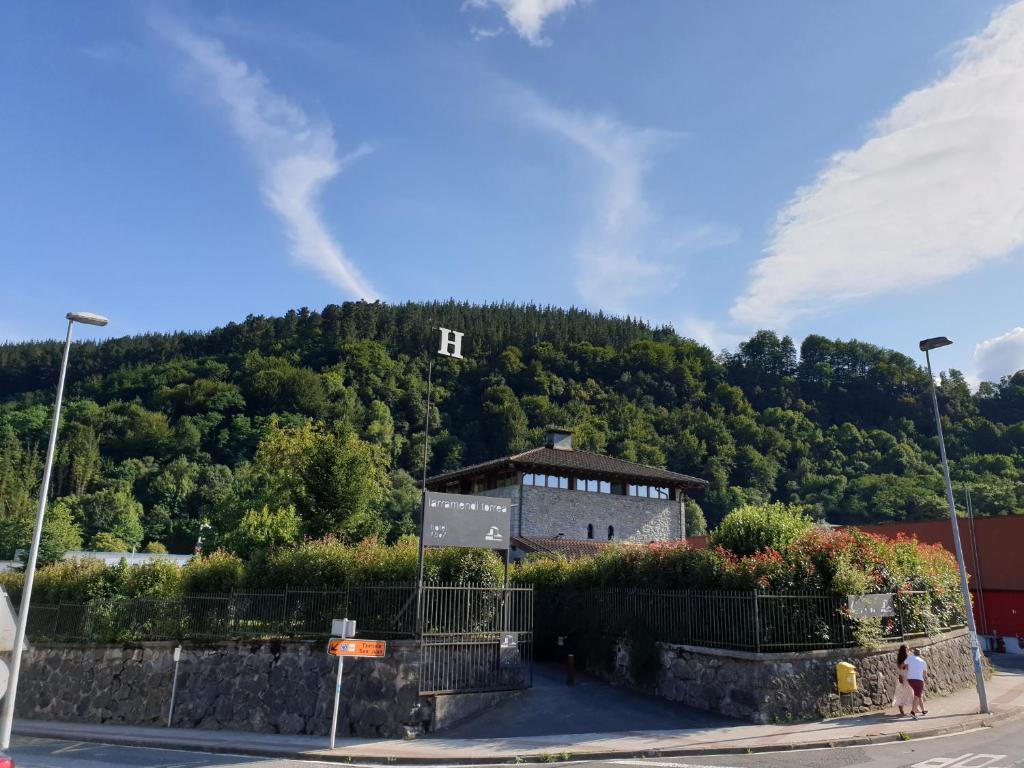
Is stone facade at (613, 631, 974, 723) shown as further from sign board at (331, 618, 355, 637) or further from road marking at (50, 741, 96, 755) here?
road marking at (50, 741, 96, 755)

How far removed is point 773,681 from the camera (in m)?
Answer: 15.8

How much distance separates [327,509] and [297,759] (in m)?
18.7

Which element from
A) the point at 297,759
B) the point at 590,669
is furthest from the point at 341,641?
the point at 590,669

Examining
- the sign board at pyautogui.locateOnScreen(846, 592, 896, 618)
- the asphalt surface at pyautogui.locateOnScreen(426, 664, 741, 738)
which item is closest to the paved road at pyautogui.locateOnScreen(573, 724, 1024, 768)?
the asphalt surface at pyautogui.locateOnScreen(426, 664, 741, 738)

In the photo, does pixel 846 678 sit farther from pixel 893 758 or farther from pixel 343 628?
pixel 343 628

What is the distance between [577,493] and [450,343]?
78.4ft

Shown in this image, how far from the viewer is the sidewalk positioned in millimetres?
13320

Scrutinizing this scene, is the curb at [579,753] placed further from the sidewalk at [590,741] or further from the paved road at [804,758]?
the paved road at [804,758]

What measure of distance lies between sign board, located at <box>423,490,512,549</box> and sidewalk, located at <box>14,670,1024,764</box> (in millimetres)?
4397

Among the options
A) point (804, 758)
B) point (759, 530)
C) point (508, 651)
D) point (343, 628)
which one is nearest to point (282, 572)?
Result: point (343, 628)

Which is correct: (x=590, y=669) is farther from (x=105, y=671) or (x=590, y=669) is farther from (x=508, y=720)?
(x=105, y=671)

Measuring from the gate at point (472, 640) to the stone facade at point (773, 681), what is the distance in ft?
12.5

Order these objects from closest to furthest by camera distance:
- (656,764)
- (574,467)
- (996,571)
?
(656,764)
(996,571)
(574,467)

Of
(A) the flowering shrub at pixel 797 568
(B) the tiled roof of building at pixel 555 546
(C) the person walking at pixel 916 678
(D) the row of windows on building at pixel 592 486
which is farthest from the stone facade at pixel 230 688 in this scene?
(D) the row of windows on building at pixel 592 486
